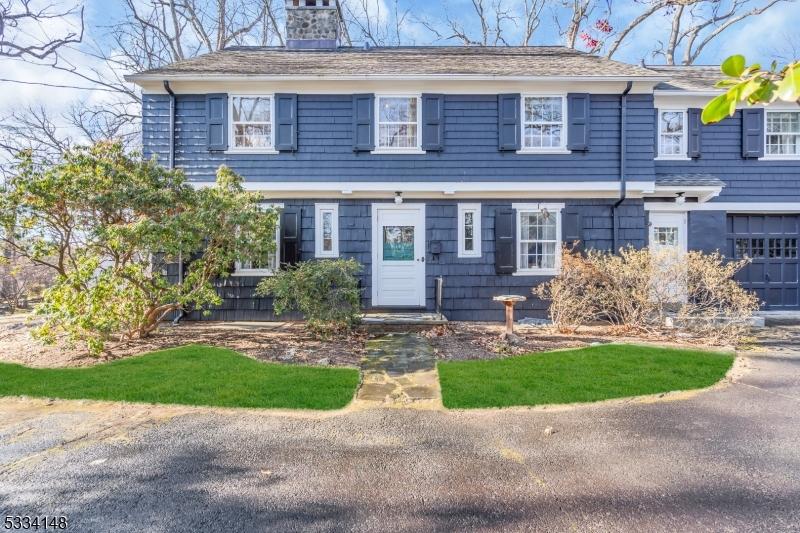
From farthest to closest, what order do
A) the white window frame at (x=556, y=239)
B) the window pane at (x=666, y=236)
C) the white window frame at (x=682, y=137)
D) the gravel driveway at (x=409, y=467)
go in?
1. the white window frame at (x=682, y=137)
2. the window pane at (x=666, y=236)
3. the white window frame at (x=556, y=239)
4. the gravel driveway at (x=409, y=467)

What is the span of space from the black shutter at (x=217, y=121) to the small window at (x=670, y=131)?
34.1 feet

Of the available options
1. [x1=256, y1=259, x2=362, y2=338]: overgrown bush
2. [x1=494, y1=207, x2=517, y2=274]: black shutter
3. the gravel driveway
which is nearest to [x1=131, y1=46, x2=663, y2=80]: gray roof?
→ [x1=494, y1=207, x2=517, y2=274]: black shutter

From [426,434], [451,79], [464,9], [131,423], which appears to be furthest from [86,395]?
[464,9]

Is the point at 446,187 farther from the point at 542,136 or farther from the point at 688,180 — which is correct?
the point at 688,180

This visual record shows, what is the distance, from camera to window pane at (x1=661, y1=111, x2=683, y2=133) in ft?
31.4

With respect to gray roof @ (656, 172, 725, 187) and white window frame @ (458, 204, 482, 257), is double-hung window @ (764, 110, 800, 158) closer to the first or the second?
gray roof @ (656, 172, 725, 187)

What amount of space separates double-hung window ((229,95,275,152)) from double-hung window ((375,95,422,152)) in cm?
245

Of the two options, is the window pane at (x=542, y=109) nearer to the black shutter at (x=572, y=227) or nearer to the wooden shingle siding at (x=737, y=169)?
the black shutter at (x=572, y=227)

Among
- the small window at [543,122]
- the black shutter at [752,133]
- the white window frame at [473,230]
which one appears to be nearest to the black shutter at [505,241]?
the white window frame at [473,230]

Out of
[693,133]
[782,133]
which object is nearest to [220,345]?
[693,133]

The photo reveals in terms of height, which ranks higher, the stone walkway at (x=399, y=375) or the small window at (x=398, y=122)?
the small window at (x=398, y=122)

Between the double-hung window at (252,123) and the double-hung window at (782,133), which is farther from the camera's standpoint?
the double-hung window at (782,133)

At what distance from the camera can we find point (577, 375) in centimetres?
490

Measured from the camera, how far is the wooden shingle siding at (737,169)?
945cm
